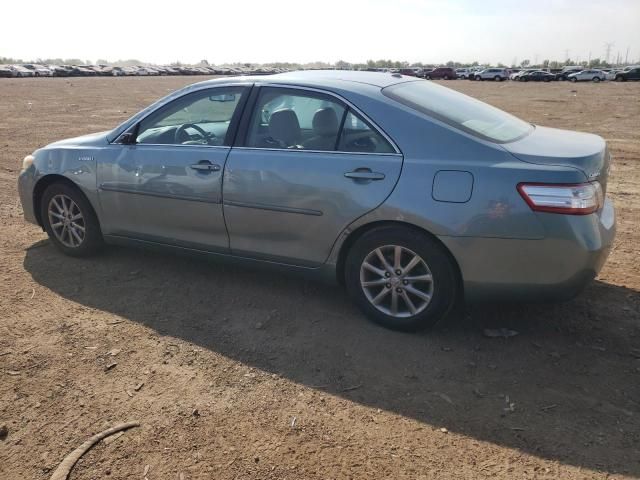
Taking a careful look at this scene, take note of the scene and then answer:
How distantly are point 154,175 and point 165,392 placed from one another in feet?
6.29

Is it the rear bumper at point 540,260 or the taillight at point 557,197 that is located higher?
the taillight at point 557,197

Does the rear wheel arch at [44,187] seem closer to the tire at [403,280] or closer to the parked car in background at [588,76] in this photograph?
the tire at [403,280]

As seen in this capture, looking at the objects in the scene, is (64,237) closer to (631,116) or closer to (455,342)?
(455,342)

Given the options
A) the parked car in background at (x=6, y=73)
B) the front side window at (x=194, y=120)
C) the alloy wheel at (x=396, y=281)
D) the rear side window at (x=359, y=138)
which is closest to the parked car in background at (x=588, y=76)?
the parked car in background at (x=6, y=73)

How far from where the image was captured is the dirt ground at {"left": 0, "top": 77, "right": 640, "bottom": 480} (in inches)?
106

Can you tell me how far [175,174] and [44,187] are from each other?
1655 mm

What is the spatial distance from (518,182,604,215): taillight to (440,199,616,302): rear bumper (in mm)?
44

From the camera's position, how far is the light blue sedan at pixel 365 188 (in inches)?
131

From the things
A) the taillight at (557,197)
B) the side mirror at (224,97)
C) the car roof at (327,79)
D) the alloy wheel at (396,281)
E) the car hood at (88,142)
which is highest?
the car roof at (327,79)

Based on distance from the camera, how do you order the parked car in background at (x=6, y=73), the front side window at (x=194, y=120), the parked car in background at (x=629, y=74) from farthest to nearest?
the parked car in background at (x=6, y=73) → the parked car in background at (x=629, y=74) → the front side window at (x=194, y=120)

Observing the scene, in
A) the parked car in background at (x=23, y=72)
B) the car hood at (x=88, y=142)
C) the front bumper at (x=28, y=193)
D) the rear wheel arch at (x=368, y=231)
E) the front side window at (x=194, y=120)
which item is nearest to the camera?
the rear wheel arch at (x=368, y=231)

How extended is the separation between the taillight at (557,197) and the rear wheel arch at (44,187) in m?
3.60

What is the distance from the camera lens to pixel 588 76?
185 feet

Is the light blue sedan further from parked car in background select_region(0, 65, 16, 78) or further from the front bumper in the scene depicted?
parked car in background select_region(0, 65, 16, 78)
